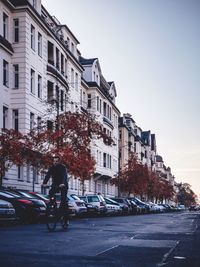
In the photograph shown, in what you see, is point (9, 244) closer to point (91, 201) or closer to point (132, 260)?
point (132, 260)

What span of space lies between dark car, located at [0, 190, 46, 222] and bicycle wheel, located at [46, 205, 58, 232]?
727 centimetres

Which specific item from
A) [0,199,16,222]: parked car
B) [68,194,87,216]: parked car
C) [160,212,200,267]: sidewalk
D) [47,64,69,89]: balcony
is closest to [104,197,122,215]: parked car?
[68,194,87,216]: parked car

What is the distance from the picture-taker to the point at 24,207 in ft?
67.9

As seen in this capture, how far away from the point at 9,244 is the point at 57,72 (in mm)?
33711

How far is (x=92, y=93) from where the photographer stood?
60344 mm

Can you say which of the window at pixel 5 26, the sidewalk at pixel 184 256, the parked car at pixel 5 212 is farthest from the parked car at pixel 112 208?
the sidewalk at pixel 184 256

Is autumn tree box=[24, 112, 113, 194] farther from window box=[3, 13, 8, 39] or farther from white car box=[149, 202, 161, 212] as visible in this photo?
white car box=[149, 202, 161, 212]

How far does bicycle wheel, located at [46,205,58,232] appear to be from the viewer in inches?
522

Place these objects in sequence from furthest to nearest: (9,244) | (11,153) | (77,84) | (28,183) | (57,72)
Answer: (77,84), (57,72), (28,183), (11,153), (9,244)

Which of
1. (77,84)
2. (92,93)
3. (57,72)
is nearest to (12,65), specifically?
(57,72)

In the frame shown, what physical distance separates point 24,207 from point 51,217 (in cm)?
747

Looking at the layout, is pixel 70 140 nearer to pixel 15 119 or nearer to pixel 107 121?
pixel 15 119

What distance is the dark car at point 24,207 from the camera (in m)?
20.6

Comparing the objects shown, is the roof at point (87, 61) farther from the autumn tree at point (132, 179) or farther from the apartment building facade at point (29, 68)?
the autumn tree at point (132, 179)
